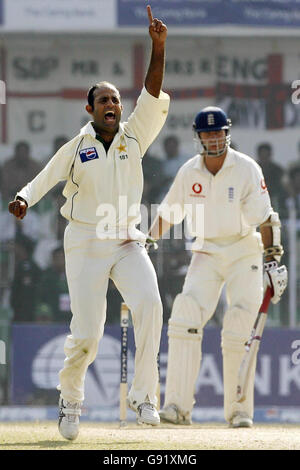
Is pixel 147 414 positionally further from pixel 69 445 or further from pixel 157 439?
pixel 69 445

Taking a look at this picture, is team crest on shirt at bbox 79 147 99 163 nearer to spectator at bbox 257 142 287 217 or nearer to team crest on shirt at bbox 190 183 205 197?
team crest on shirt at bbox 190 183 205 197

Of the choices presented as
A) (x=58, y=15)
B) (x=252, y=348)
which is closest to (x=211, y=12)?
(x=58, y=15)

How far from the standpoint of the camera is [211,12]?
1334 centimetres

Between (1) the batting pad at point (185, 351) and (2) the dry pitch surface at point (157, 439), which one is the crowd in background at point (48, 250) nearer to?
(1) the batting pad at point (185, 351)

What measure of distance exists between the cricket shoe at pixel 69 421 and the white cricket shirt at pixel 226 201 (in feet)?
6.73

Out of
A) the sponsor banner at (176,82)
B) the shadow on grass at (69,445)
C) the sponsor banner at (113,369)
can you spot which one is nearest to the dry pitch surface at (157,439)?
the shadow on grass at (69,445)

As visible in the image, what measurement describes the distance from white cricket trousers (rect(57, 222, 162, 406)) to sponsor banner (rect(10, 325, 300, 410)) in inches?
191

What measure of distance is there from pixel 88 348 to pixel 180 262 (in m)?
5.42

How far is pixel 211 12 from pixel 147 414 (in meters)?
7.15

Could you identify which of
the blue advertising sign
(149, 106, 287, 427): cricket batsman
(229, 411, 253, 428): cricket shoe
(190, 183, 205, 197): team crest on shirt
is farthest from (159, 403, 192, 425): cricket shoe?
the blue advertising sign

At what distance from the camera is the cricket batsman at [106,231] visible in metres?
7.12
